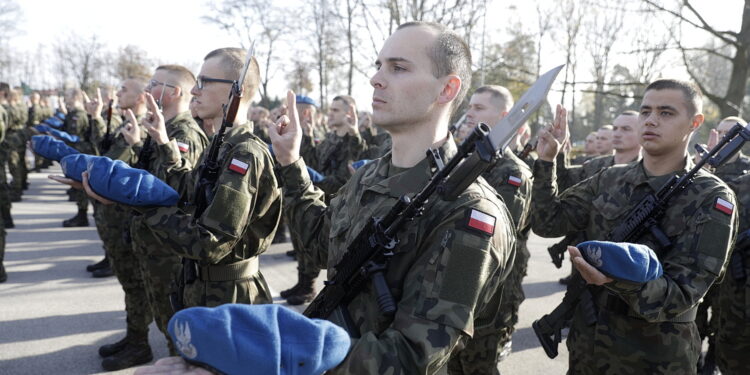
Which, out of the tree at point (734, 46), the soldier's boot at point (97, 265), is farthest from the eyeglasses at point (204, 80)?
the tree at point (734, 46)

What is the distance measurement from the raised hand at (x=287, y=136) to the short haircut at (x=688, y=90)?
6.75 ft

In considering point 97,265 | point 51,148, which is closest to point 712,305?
point 51,148

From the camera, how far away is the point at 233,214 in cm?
261

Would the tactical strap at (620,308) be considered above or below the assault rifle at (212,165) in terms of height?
below

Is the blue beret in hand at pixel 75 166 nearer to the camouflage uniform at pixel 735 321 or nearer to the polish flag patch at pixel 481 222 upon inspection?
the polish flag patch at pixel 481 222

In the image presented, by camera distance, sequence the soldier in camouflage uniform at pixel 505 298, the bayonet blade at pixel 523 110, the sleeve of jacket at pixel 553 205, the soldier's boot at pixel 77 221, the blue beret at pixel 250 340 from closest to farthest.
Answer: the blue beret at pixel 250 340, the bayonet blade at pixel 523 110, the sleeve of jacket at pixel 553 205, the soldier in camouflage uniform at pixel 505 298, the soldier's boot at pixel 77 221

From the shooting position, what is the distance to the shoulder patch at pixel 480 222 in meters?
1.41

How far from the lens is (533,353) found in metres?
4.67

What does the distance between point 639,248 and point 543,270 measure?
6.00 metres

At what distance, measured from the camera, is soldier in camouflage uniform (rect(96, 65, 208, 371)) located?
3.60 meters

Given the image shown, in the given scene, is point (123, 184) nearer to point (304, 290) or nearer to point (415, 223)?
point (415, 223)

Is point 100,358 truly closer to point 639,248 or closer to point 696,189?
point 639,248

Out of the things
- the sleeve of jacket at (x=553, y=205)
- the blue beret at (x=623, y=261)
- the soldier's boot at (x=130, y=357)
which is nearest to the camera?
the blue beret at (x=623, y=261)

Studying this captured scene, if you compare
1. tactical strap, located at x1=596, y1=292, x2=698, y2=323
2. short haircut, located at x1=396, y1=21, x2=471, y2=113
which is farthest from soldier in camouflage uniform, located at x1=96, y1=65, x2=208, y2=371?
tactical strap, located at x1=596, y1=292, x2=698, y2=323
